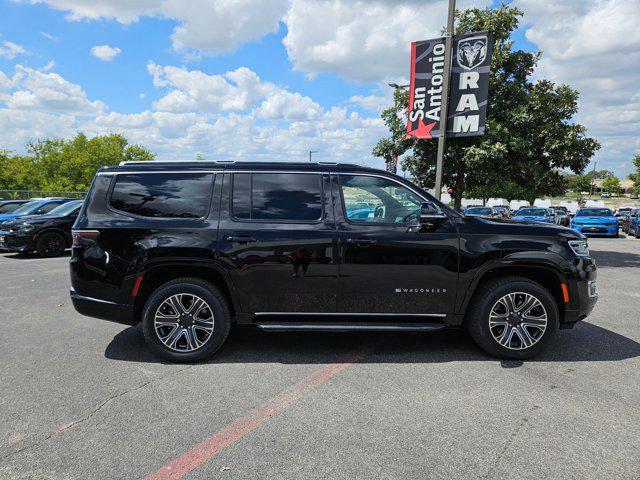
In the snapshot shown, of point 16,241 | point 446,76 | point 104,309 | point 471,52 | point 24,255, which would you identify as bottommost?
point 24,255

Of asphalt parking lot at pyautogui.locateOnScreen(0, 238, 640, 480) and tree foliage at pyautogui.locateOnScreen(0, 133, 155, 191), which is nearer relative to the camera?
asphalt parking lot at pyautogui.locateOnScreen(0, 238, 640, 480)

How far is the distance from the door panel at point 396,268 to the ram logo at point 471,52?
19.1ft

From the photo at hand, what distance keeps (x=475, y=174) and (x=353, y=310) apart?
24.2 ft

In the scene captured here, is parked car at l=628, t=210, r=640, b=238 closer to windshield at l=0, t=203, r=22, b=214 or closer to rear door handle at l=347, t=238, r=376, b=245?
rear door handle at l=347, t=238, r=376, b=245

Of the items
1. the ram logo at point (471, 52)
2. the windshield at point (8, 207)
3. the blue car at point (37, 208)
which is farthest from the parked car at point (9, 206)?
the ram logo at point (471, 52)

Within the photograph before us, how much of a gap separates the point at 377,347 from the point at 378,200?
1.61 metres

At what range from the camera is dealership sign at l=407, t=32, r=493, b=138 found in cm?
866

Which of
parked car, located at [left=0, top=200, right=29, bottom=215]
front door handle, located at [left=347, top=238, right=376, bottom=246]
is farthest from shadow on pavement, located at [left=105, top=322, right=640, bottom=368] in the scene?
parked car, located at [left=0, top=200, right=29, bottom=215]

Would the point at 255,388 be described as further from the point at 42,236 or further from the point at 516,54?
the point at 42,236

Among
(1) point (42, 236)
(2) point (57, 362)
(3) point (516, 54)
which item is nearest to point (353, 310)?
(2) point (57, 362)

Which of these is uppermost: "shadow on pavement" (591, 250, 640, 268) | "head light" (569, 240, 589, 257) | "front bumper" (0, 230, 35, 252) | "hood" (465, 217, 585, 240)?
"hood" (465, 217, 585, 240)

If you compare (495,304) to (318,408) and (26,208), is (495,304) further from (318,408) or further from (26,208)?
(26,208)

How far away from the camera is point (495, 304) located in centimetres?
433

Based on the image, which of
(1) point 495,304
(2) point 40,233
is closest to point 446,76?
(1) point 495,304
